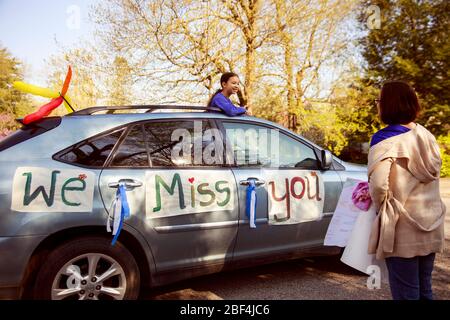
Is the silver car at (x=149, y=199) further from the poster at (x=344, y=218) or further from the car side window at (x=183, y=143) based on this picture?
the poster at (x=344, y=218)

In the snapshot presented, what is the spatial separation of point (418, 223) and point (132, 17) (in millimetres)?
10364

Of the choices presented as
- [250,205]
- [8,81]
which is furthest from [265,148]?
[8,81]

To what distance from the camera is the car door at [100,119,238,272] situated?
9.08ft

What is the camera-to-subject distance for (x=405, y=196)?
1.98 metres

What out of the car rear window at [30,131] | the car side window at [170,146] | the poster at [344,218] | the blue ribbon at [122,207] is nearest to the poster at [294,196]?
the car side window at [170,146]

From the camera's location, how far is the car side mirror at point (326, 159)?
3527mm

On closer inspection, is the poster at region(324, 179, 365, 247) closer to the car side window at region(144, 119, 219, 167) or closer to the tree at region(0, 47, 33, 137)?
the car side window at region(144, 119, 219, 167)

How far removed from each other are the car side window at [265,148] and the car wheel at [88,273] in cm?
125

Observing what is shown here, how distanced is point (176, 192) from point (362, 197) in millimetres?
1375

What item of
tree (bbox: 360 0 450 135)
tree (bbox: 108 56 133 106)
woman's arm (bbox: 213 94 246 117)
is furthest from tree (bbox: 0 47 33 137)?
woman's arm (bbox: 213 94 246 117)

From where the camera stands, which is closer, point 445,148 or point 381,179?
point 381,179

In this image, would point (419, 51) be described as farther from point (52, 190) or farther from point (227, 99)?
point (52, 190)
